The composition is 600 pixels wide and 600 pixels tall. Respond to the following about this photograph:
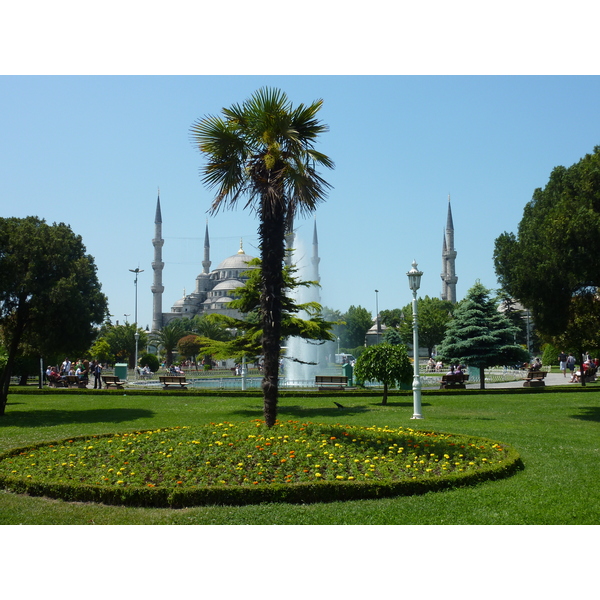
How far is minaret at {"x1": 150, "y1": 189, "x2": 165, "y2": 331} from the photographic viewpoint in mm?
92062

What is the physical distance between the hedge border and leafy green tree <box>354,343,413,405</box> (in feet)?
33.1

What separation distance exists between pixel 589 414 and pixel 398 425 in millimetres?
5897

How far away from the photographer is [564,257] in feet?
46.4

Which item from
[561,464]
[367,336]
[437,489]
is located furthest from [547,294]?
[367,336]

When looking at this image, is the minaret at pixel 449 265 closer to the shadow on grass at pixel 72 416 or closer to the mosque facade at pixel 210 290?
the mosque facade at pixel 210 290

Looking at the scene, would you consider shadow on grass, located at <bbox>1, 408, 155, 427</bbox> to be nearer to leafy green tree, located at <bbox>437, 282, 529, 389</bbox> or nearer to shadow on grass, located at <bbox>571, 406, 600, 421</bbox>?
shadow on grass, located at <bbox>571, 406, 600, 421</bbox>

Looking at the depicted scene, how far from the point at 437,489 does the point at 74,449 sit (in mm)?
5274

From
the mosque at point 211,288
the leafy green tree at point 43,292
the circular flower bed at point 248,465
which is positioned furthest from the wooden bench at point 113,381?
the mosque at point 211,288

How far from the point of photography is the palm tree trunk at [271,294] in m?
9.62

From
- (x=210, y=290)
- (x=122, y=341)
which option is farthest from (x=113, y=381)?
(x=210, y=290)

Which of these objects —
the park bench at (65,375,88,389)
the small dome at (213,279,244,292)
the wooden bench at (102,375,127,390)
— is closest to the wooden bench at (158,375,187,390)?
the wooden bench at (102,375,127,390)

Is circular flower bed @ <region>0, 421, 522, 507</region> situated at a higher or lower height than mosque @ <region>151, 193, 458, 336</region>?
lower

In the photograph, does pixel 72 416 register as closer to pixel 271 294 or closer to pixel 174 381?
pixel 271 294

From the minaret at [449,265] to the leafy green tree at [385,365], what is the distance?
245ft
